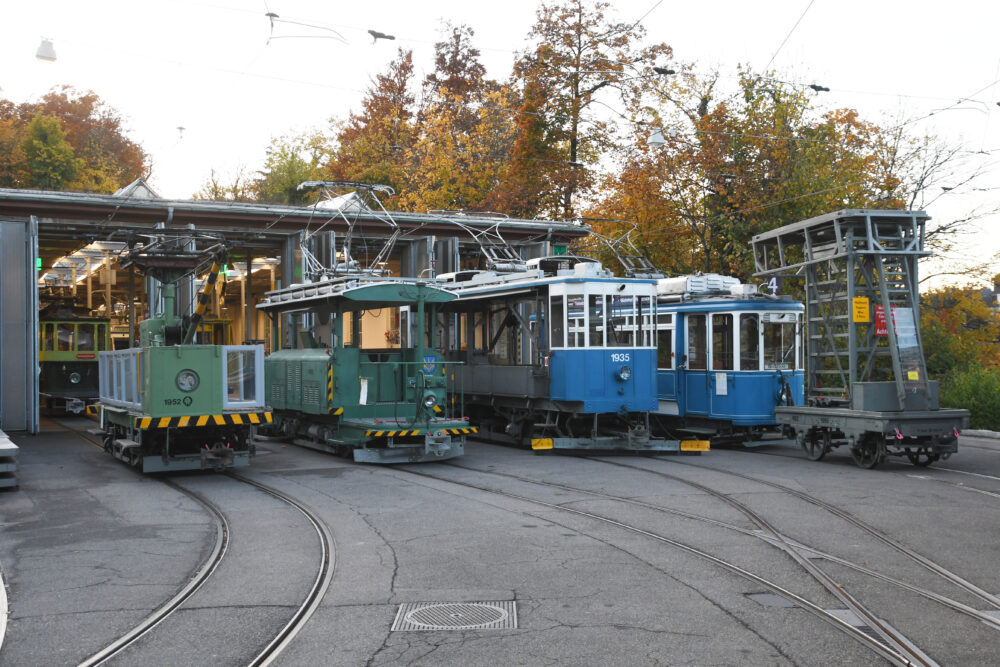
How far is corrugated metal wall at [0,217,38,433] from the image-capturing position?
20453 millimetres

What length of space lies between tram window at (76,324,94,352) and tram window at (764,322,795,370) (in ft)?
66.4

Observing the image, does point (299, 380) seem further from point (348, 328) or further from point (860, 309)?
point (860, 309)

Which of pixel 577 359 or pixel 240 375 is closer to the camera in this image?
pixel 240 375

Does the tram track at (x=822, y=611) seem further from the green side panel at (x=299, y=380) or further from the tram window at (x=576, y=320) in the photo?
the green side panel at (x=299, y=380)

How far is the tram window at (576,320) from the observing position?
16.7 meters

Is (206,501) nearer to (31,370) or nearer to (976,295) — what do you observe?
(31,370)

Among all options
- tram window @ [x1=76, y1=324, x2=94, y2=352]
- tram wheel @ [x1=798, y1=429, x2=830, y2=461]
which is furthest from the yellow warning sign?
tram window @ [x1=76, y1=324, x2=94, y2=352]

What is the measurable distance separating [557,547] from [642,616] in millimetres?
2292

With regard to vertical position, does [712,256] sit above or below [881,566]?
above

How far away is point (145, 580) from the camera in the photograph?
Result: 7.68 m

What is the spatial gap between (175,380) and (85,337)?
17116mm

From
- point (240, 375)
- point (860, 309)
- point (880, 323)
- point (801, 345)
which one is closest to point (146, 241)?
point (240, 375)

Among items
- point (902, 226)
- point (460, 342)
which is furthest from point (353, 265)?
point (902, 226)

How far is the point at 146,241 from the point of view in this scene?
71.0 ft
